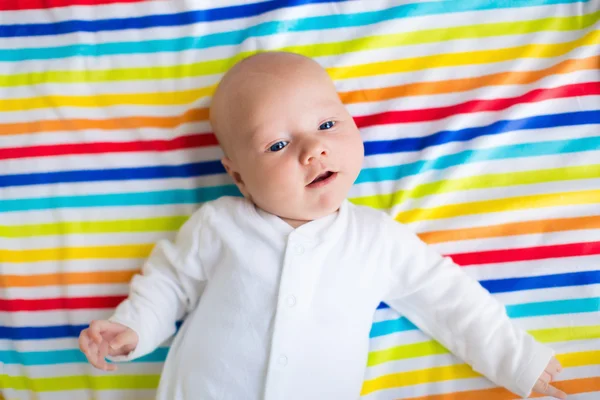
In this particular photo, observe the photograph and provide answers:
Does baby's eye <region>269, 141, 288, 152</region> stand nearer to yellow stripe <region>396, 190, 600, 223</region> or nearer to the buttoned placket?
the buttoned placket

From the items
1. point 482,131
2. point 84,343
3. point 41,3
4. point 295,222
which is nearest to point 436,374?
point 295,222

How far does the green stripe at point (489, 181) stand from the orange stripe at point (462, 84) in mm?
233

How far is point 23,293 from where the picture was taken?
1450 mm

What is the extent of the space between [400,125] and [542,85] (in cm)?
37

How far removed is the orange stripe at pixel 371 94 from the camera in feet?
4.73

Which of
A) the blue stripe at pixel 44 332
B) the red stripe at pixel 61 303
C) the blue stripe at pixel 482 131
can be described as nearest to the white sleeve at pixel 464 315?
the blue stripe at pixel 482 131

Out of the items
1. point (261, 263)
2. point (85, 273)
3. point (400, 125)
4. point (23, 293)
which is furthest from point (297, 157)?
point (23, 293)

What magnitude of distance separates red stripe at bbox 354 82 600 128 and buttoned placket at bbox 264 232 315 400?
0.40 metres

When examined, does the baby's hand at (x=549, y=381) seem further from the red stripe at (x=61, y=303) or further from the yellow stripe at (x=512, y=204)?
the red stripe at (x=61, y=303)

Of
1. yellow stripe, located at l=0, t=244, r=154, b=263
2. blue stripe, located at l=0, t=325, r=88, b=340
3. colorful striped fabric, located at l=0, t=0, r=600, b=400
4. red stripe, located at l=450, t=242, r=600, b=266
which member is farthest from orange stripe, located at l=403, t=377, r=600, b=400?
blue stripe, located at l=0, t=325, r=88, b=340

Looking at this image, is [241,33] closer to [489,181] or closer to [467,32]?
[467,32]

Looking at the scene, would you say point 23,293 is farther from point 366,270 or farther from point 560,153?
point 560,153

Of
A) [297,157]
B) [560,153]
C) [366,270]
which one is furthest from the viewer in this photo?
[560,153]

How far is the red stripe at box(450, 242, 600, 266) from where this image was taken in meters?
1.39
